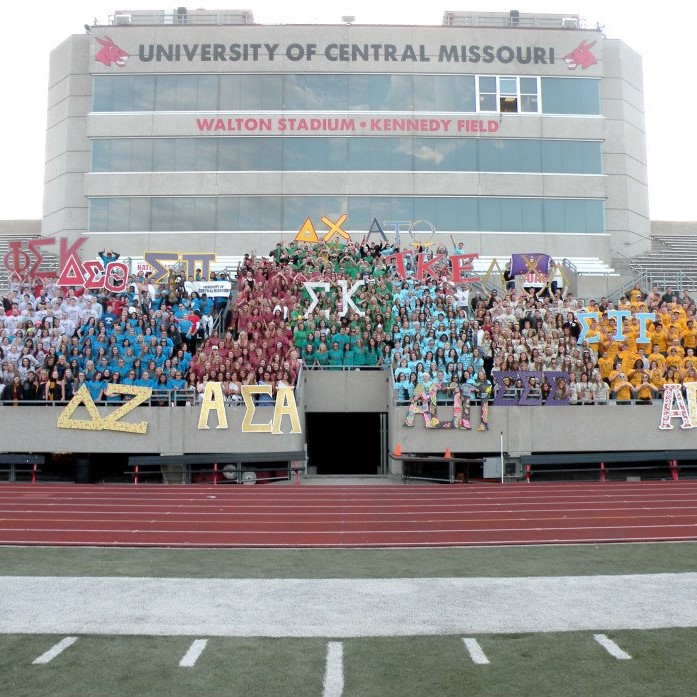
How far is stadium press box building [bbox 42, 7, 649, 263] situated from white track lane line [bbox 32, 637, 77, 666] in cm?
3012

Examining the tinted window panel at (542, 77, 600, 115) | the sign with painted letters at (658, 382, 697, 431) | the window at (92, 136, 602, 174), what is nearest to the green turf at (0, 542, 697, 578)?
the sign with painted letters at (658, 382, 697, 431)

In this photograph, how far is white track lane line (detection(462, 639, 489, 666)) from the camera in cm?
661

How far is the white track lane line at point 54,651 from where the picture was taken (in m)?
6.59

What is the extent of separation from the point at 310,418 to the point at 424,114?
1919 centimetres

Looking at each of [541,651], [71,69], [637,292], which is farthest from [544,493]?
[71,69]

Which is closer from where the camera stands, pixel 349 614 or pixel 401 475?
pixel 349 614

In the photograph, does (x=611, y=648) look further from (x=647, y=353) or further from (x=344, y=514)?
(x=647, y=353)

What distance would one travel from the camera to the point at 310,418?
80.0ft

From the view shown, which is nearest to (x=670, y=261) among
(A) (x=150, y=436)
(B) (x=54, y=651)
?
(A) (x=150, y=436)

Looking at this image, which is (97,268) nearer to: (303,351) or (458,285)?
(303,351)

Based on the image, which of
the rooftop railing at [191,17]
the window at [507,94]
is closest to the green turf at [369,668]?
the window at [507,94]

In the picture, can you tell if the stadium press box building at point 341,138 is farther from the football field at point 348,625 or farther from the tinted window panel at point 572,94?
the football field at point 348,625

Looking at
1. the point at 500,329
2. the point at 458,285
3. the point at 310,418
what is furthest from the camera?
the point at 458,285

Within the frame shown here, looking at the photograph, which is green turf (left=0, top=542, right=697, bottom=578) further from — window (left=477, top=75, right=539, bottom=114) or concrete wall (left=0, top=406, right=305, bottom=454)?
window (left=477, top=75, right=539, bottom=114)
